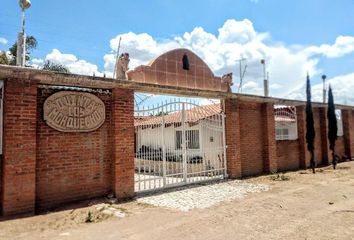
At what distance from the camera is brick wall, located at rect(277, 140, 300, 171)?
1284 cm

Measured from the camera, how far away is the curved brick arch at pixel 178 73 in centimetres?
866

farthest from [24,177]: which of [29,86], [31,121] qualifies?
[29,86]

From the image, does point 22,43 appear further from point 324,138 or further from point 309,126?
point 324,138

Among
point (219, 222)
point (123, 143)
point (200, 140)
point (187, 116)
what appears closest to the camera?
point (219, 222)

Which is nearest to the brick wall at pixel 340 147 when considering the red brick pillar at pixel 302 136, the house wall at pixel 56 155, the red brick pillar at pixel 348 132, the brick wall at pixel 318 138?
the red brick pillar at pixel 348 132

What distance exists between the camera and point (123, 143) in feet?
25.1

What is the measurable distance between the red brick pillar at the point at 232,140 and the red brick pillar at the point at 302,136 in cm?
465

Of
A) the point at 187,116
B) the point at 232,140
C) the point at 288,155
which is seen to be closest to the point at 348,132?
the point at 288,155

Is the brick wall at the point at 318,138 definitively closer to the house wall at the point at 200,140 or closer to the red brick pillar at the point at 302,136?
the red brick pillar at the point at 302,136

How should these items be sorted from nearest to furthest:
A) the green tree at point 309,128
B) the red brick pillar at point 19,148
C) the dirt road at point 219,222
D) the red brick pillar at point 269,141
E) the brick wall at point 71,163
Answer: the dirt road at point 219,222 < the red brick pillar at point 19,148 < the brick wall at point 71,163 < the red brick pillar at point 269,141 < the green tree at point 309,128

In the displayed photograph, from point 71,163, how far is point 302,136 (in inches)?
434

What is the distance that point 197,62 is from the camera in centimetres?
1016

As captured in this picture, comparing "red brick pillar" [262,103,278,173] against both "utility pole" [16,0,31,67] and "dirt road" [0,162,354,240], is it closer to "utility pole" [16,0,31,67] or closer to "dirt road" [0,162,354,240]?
"dirt road" [0,162,354,240]

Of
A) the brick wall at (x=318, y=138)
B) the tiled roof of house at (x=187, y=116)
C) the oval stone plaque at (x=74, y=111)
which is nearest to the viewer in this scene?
the oval stone plaque at (x=74, y=111)
